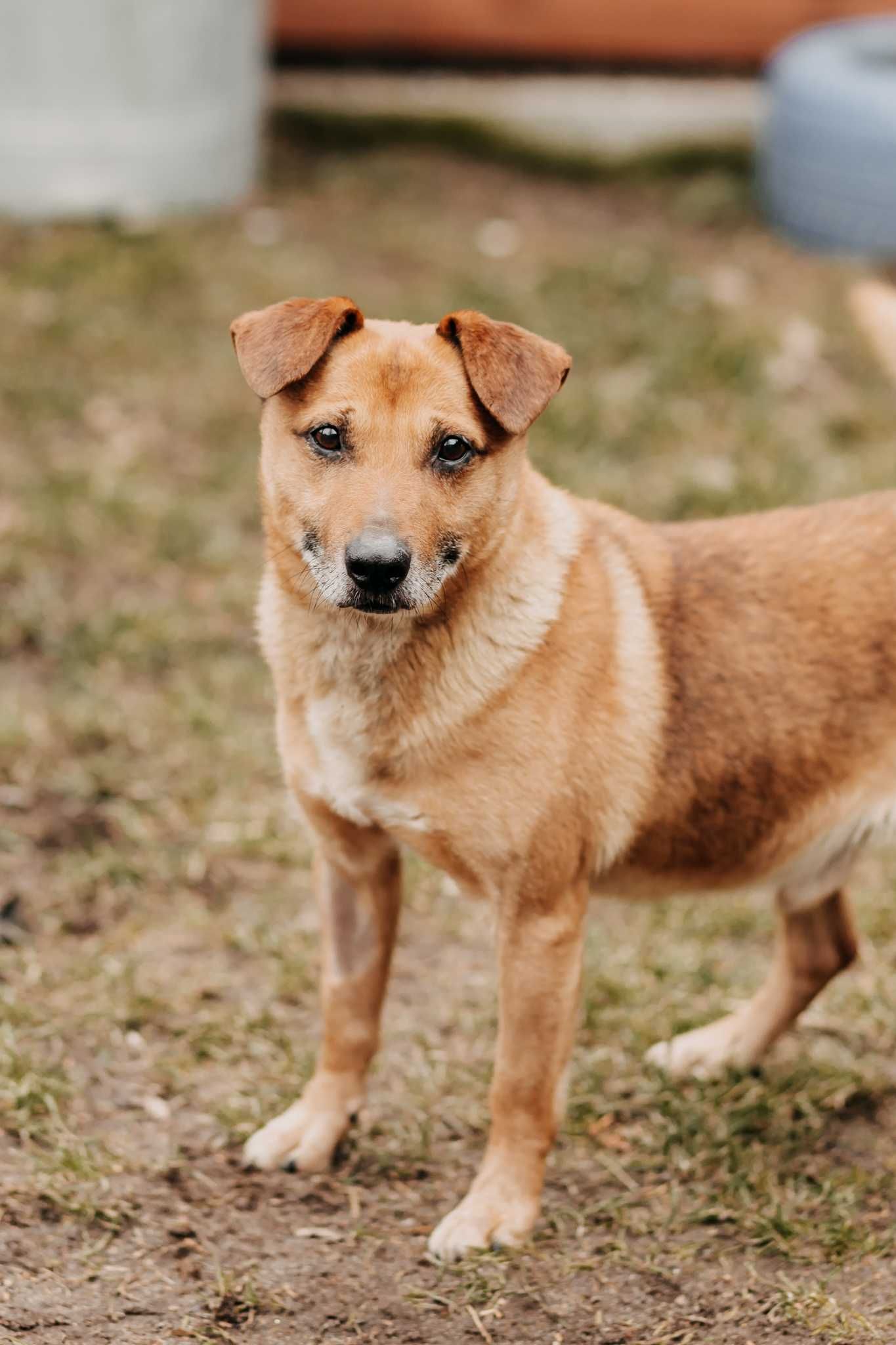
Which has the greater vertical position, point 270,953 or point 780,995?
point 780,995

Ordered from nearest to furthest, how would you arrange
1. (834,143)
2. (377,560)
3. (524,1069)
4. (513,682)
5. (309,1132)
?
(377,560) → (513,682) → (524,1069) → (309,1132) → (834,143)

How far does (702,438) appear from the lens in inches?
283

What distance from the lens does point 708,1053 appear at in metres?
4.18

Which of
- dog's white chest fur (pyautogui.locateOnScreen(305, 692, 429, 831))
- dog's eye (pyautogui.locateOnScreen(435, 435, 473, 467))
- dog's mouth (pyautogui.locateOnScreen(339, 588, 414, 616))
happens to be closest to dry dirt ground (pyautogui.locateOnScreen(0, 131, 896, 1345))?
dog's white chest fur (pyautogui.locateOnScreen(305, 692, 429, 831))

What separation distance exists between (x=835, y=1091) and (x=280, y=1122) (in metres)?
1.43

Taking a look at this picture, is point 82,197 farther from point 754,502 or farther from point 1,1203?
point 1,1203

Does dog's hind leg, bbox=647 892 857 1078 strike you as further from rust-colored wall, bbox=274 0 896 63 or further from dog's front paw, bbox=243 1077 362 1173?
rust-colored wall, bbox=274 0 896 63

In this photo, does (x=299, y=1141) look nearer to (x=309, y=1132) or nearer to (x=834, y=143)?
(x=309, y=1132)

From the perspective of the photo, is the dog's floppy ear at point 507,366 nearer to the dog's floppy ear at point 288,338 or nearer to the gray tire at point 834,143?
the dog's floppy ear at point 288,338

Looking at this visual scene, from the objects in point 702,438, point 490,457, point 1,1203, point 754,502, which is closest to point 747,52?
point 702,438

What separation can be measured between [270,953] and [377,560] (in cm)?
177

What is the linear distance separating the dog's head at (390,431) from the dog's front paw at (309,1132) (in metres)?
1.28

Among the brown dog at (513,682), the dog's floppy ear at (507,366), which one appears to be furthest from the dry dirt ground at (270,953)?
the dog's floppy ear at (507,366)

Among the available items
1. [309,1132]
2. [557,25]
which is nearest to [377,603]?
[309,1132]
